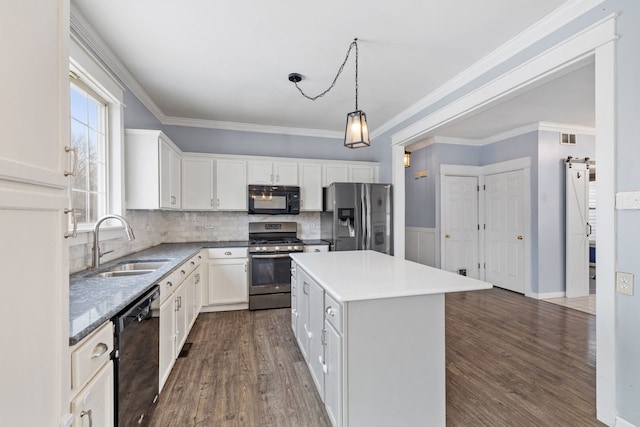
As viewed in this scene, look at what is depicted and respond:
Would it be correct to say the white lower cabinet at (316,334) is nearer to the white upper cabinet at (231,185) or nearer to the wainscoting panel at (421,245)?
the white upper cabinet at (231,185)

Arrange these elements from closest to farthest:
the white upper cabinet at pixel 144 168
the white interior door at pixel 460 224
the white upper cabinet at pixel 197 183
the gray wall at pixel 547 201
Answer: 1. the white upper cabinet at pixel 144 168
2. the white upper cabinet at pixel 197 183
3. the gray wall at pixel 547 201
4. the white interior door at pixel 460 224

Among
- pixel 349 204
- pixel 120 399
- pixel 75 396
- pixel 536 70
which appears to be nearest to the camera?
pixel 75 396

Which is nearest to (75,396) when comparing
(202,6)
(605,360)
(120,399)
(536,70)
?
(120,399)

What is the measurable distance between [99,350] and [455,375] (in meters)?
2.41

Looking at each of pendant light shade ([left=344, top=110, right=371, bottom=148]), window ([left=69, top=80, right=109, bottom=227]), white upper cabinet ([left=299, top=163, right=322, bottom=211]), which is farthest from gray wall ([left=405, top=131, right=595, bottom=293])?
window ([left=69, top=80, right=109, bottom=227])

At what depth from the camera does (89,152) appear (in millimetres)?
2404

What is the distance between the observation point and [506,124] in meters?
4.48

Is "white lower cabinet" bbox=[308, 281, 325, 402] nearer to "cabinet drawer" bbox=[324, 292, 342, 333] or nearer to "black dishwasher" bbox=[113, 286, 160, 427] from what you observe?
"cabinet drawer" bbox=[324, 292, 342, 333]

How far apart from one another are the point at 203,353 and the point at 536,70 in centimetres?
365

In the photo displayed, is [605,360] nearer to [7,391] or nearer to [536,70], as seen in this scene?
[536,70]

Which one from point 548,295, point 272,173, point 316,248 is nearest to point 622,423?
point 316,248

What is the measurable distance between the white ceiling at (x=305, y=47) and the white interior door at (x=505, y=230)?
1380 mm

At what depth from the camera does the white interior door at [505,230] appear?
4.72 m

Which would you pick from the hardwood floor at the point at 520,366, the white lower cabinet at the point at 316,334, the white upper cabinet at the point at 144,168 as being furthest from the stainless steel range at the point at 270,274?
the hardwood floor at the point at 520,366
